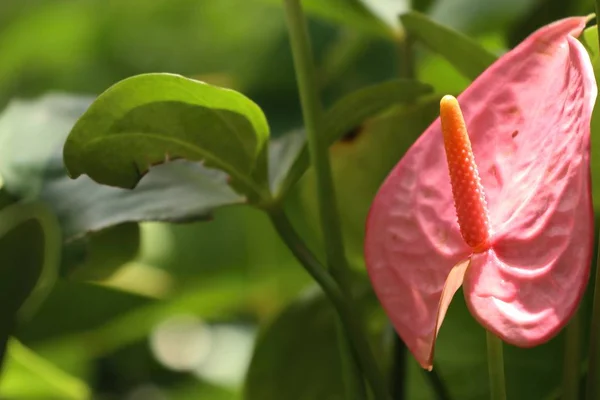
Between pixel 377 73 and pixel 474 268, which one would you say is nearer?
pixel 474 268

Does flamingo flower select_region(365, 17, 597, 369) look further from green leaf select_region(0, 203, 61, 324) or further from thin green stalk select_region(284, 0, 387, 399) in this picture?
green leaf select_region(0, 203, 61, 324)

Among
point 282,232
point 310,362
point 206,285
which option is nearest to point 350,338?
point 282,232

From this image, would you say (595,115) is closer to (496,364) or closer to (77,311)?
(496,364)

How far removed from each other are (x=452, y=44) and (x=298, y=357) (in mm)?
266

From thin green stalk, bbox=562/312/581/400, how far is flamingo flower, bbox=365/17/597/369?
9 cm

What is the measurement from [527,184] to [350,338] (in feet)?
0.40

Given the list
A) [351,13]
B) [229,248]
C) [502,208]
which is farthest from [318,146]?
[229,248]

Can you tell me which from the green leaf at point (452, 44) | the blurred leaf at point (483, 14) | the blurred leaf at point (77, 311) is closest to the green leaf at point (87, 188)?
the green leaf at point (452, 44)

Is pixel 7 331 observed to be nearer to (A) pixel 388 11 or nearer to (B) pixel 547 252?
(B) pixel 547 252

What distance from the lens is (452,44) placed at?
0.43 metres

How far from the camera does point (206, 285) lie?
0.84 meters

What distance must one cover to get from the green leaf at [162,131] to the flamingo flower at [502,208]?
0.08m

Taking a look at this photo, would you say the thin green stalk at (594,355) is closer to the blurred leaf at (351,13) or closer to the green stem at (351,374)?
the green stem at (351,374)

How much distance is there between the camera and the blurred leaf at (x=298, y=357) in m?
0.57
